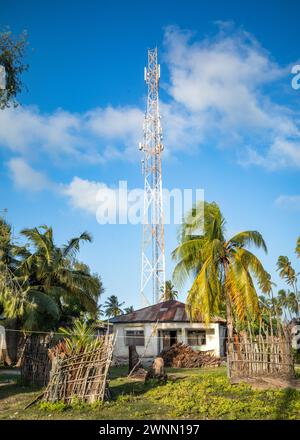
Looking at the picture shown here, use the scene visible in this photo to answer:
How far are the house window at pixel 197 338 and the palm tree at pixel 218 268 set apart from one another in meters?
11.0

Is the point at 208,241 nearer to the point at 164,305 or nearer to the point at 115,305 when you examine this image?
the point at 164,305

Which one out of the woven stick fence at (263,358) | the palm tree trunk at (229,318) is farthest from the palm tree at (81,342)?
the palm tree trunk at (229,318)

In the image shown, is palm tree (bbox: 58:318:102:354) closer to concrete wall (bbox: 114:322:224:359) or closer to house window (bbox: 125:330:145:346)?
concrete wall (bbox: 114:322:224:359)

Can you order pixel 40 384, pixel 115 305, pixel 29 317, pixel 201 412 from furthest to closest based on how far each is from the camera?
pixel 115 305
pixel 29 317
pixel 40 384
pixel 201 412

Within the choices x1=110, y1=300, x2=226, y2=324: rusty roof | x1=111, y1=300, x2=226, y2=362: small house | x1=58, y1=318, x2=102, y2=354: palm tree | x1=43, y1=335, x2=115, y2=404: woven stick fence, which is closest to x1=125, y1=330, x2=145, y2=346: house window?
x1=111, y1=300, x2=226, y2=362: small house

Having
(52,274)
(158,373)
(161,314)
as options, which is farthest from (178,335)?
(158,373)

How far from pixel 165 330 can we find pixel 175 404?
20.2 meters

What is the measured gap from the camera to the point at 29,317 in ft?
66.6

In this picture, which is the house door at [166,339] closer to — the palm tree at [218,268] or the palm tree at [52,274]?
the palm tree at [52,274]

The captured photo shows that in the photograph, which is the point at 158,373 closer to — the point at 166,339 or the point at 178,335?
the point at 178,335

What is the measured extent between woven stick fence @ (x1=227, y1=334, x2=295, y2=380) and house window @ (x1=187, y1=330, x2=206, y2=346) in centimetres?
1522

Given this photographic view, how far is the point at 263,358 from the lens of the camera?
44.0 feet

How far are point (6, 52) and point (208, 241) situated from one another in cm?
1106
